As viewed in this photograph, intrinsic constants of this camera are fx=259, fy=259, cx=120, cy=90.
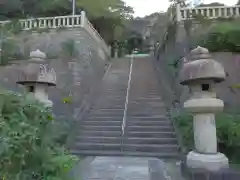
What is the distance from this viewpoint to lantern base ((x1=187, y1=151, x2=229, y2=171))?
164 inches

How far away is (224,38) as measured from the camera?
8445 mm

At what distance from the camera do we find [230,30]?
830cm

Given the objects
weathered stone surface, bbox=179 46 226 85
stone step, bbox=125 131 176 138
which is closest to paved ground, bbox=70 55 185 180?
stone step, bbox=125 131 176 138

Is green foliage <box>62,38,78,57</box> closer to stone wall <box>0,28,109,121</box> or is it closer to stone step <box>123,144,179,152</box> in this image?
stone wall <box>0,28,109,121</box>

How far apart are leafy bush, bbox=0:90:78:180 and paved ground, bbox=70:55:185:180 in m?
1.02

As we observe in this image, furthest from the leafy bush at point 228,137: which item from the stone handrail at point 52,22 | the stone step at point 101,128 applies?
the stone handrail at point 52,22

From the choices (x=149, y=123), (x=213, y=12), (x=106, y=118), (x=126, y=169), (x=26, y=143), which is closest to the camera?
(x=26, y=143)

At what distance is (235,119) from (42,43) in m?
8.22

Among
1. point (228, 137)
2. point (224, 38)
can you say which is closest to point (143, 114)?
point (228, 137)

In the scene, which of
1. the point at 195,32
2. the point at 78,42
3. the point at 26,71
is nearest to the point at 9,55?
the point at 78,42

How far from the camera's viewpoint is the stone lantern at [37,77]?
521 cm

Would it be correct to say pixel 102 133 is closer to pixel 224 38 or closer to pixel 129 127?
pixel 129 127

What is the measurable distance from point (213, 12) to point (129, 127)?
5.60 meters

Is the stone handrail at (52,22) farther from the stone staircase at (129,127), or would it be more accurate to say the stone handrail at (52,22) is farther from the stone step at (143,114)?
the stone step at (143,114)
